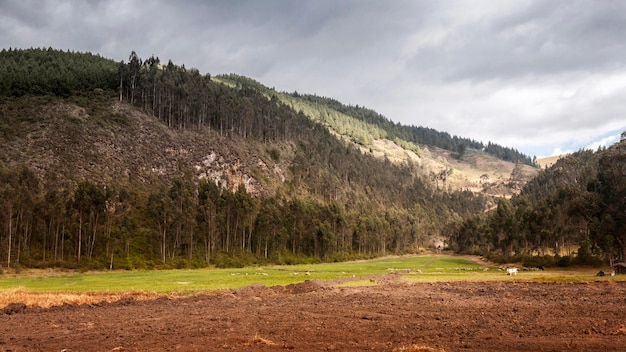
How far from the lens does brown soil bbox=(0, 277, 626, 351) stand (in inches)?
738

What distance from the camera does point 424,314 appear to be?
2708 cm

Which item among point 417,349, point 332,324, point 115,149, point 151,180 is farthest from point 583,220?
point 115,149

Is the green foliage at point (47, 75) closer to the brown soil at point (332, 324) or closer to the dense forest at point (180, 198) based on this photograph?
the dense forest at point (180, 198)

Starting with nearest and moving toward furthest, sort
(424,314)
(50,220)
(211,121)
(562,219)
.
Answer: (424,314), (50,220), (562,219), (211,121)

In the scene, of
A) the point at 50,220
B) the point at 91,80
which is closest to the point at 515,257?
the point at 50,220

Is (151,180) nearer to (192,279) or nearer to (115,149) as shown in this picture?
(115,149)

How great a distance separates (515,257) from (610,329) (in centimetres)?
9966

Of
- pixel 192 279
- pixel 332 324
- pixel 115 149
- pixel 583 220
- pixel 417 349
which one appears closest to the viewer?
pixel 417 349

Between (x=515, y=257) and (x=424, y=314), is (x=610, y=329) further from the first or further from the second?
(x=515, y=257)

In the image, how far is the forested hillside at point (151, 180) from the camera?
281 ft

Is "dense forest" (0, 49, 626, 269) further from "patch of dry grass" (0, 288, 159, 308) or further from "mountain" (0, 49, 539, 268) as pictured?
"patch of dry grass" (0, 288, 159, 308)

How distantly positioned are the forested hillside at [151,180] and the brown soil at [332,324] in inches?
2307

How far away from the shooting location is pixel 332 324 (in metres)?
24.1

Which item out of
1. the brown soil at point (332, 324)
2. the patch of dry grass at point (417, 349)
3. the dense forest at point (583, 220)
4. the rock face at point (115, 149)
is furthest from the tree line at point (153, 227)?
the patch of dry grass at point (417, 349)
